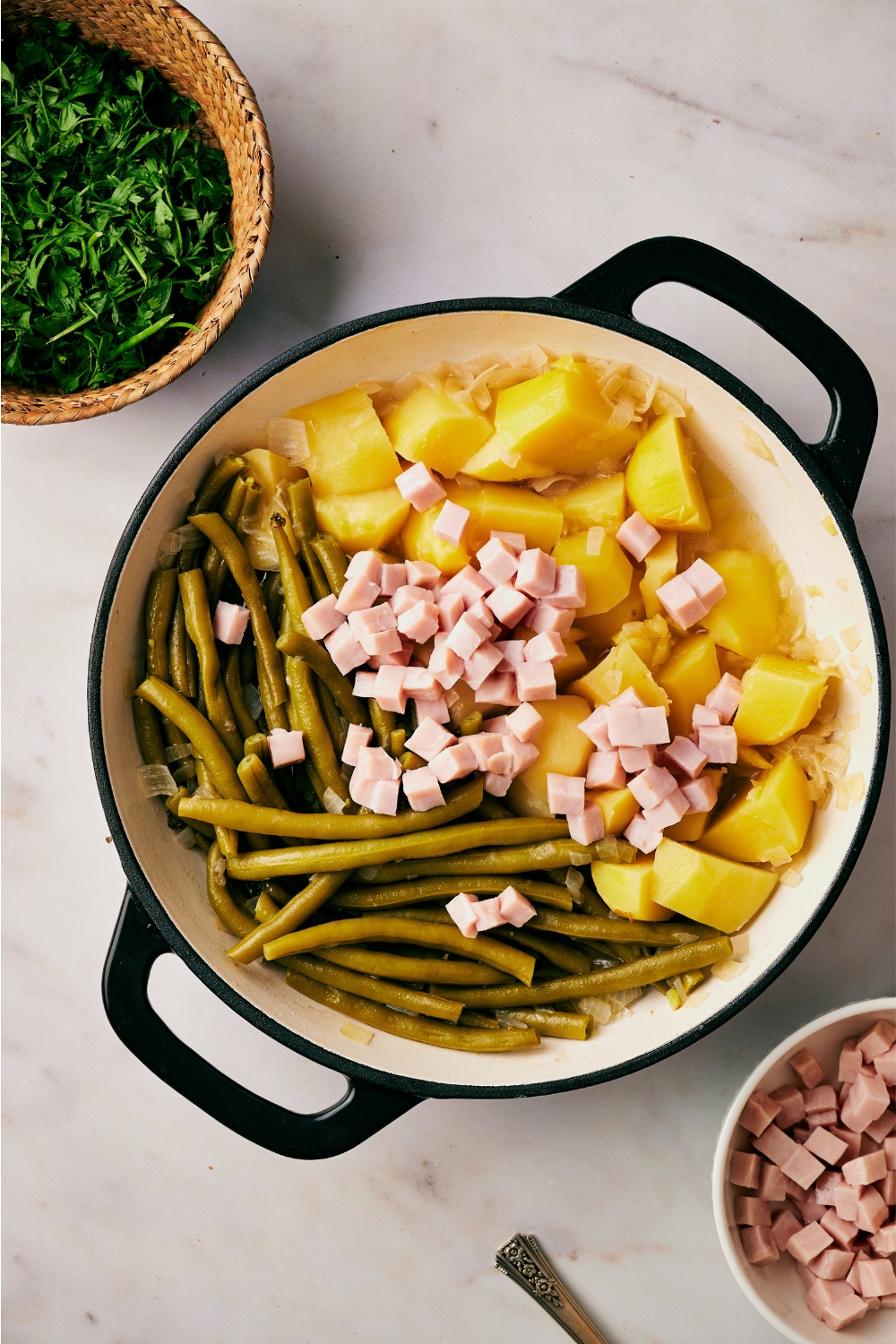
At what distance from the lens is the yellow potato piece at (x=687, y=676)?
6.56 feet

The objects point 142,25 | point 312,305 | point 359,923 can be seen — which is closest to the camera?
point 359,923

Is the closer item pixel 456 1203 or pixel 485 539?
pixel 485 539

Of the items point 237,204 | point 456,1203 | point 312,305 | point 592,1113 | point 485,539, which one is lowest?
point 456,1203

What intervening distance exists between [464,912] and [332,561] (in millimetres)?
768

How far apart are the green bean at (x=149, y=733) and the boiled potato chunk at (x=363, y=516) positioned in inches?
21.0

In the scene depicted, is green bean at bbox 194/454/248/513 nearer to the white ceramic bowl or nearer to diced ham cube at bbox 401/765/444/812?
diced ham cube at bbox 401/765/444/812

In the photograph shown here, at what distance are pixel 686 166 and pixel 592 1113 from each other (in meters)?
2.28

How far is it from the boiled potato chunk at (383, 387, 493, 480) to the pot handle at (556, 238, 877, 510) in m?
0.31

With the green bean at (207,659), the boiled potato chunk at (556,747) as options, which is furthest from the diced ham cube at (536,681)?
the green bean at (207,659)

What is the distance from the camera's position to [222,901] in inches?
77.4

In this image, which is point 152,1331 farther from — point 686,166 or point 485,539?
point 686,166

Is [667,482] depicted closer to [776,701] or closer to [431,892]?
[776,701]

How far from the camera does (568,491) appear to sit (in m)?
2.06

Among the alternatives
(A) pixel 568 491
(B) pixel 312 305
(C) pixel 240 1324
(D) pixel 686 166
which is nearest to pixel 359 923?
(A) pixel 568 491
